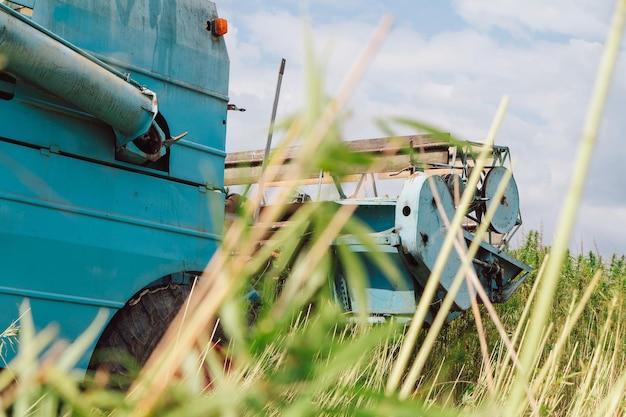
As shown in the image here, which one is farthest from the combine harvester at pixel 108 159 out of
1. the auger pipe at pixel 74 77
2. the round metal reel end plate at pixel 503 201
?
the round metal reel end plate at pixel 503 201

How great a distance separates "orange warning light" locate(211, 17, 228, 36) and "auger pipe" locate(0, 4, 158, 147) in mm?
897

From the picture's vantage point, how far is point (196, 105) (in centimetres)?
522

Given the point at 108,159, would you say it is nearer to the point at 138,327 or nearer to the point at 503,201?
the point at 138,327

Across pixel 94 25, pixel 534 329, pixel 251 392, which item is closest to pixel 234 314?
pixel 251 392

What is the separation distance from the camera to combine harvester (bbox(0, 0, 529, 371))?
Answer: 4.10m

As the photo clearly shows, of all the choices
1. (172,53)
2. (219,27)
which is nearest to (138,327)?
(172,53)

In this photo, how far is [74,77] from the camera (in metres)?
4.18

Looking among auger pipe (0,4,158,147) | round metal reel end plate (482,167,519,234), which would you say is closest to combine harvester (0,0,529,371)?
A: auger pipe (0,4,158,147)

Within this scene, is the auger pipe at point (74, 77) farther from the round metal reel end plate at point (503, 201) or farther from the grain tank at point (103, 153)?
the round metal reel end plate at point (503, 201)

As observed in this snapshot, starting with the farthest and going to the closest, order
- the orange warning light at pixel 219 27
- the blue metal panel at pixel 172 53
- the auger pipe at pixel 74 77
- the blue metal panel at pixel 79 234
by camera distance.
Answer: the orange warning light at pixel 219 27 < the blue metal panel at pixel 172 53 < the blue metal panel at pixel 79 234 < the auger pipe at pixel 74 77

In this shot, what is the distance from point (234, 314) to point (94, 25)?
427 cm

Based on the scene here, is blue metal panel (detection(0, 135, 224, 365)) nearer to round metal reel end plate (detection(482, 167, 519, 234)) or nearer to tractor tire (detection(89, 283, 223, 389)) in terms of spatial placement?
tractor tire (detection(89, 283, 223, 389))

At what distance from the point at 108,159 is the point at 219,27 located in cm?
131

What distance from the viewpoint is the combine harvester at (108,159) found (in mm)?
4098
